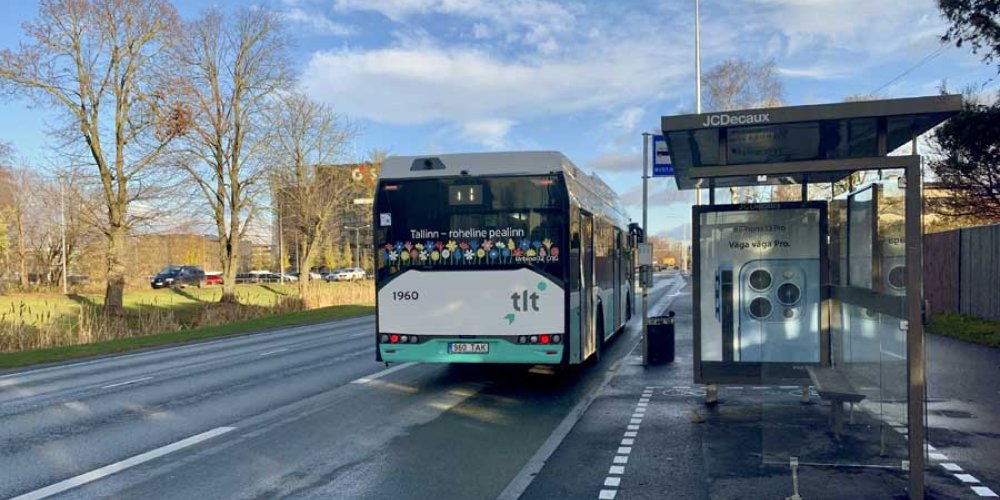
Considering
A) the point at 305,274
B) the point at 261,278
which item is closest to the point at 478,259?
the point at 305,274

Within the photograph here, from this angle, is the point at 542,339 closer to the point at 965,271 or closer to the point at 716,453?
the point at 716,453

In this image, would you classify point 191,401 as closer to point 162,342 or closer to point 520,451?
point 520,451

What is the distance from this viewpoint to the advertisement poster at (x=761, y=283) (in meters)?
8.46

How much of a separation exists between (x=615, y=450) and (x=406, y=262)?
4.31 meters

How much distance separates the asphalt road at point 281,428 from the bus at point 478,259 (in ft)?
2.74

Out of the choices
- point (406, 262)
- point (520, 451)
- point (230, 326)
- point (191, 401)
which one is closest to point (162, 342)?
point (230, 326)

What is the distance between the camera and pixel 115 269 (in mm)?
29859

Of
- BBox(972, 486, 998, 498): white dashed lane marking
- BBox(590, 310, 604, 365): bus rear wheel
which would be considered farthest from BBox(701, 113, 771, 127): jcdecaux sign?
BBox(590, 310, 604, 365): bus rear wheel

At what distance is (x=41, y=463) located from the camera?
6.97 metres

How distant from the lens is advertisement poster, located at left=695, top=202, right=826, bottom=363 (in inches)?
333

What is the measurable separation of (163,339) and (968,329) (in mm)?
20921

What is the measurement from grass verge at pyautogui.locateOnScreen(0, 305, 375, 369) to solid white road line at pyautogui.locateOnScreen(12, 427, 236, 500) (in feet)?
35.6

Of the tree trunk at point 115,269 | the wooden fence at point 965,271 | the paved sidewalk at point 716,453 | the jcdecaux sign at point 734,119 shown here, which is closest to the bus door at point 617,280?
the paved sidewalk at point 716,453

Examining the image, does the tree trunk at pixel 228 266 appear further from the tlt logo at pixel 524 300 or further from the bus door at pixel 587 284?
the tlt logo at pixel 524 300
